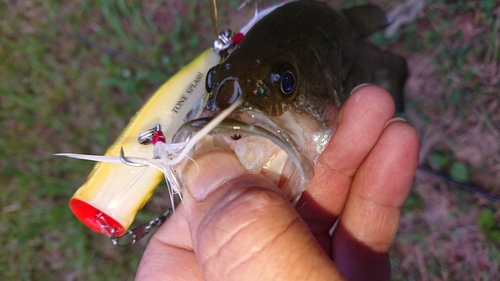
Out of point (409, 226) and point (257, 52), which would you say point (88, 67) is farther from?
point (409, 226)

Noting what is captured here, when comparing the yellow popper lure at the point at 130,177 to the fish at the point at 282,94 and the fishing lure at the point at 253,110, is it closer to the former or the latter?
the fishing lure at the point at 253,110

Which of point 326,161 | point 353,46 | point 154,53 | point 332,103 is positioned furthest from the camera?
point 154,53

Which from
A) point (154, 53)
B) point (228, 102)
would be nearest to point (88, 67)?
point (154, 53)

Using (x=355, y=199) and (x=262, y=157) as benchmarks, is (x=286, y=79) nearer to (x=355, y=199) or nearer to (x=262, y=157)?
(x=262, y=157)

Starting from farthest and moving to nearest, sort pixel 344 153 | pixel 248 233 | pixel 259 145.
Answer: pixel 344 153
pixel 259 145
pixel 248 233

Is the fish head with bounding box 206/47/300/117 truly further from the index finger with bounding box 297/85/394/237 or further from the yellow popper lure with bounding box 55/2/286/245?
the index finger with bounding box 297/85/394/237

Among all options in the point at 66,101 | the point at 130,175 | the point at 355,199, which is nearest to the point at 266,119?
the point at 130,175
